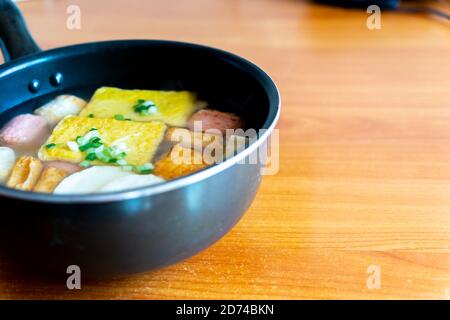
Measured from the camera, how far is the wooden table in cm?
79

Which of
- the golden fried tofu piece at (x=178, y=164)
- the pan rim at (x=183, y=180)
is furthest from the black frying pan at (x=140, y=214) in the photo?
the golden fried tofu piece at (x=178, y=164)

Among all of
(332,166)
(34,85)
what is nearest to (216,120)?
(332,166)

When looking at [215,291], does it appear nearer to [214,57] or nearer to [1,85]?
[214,57]

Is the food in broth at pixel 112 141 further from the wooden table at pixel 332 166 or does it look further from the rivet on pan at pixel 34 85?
the wooden table at pixel 332 166

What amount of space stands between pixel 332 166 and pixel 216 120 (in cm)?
27

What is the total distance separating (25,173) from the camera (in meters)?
0.85

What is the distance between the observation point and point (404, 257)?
0.84m

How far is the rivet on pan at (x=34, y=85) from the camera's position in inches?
39.9

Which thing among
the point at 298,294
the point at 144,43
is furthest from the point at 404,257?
the point at 144,43

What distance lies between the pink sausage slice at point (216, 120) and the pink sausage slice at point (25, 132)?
29cm

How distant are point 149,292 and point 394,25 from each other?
148cm

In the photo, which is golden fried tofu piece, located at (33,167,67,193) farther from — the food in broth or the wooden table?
the wooden table

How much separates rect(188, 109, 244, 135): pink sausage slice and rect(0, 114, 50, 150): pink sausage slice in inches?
11.4

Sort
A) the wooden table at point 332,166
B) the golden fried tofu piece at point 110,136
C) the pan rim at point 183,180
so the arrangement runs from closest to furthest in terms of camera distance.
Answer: the pan rim at point 183,180 → the wooden table at point 332,166 → the golden fried tofu piece at point 110,136
